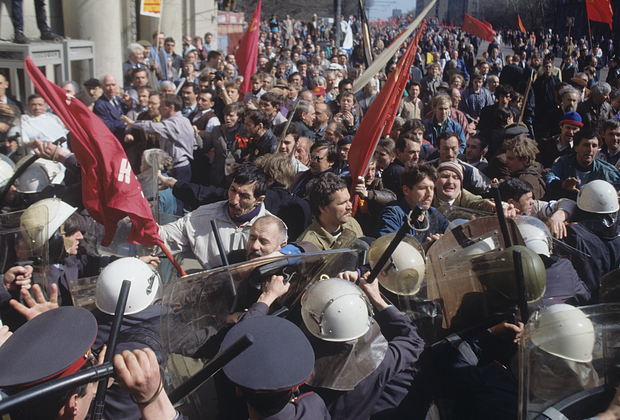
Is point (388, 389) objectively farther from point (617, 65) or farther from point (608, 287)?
point (617, 65)

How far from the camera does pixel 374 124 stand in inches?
164

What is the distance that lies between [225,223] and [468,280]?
1737mm

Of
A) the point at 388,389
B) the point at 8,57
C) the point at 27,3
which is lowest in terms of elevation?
the point at 388,389

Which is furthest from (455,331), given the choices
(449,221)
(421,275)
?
(449,221)

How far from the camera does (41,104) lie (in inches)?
217

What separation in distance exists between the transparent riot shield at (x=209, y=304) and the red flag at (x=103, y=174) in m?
1.13

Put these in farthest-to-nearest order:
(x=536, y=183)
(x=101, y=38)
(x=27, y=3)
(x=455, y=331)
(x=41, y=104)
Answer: (x=101, y=38) < (x=27, y=3) < (x=41, y=104) < (x=536, y=183) < (x=455, y=331)

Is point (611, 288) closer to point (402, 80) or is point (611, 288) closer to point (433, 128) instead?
point (402, 80)

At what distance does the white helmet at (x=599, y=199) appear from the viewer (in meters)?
3.27

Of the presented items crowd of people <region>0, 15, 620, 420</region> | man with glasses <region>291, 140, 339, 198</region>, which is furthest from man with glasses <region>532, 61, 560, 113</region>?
man with glasses <region>291, 140, 339, 198</region>

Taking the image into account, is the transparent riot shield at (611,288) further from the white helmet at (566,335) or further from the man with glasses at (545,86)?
the man with glasses at (545,86)

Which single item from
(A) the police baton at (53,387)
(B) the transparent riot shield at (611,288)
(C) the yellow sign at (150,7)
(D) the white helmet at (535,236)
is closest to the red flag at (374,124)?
(D) the white helmet at (535,236)

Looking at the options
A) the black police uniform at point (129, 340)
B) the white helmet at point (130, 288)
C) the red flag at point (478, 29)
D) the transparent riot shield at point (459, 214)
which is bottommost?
the black police uniform at point (129, 340)

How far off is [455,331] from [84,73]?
9.07m
